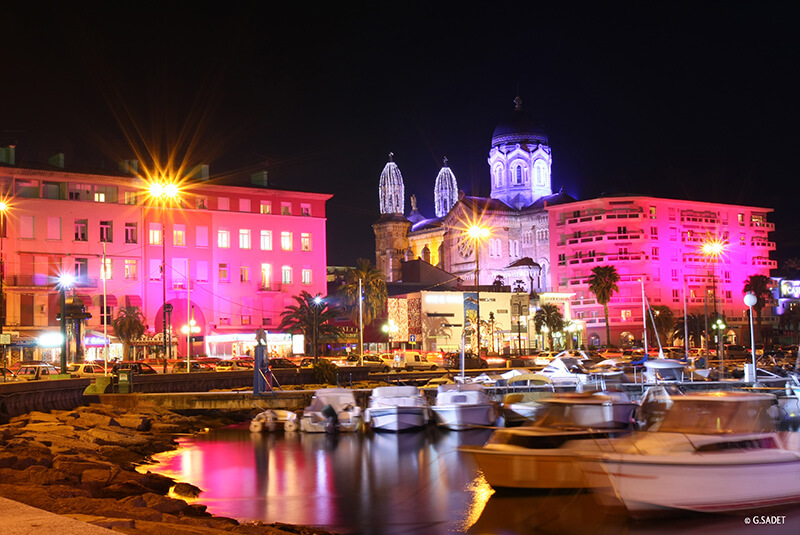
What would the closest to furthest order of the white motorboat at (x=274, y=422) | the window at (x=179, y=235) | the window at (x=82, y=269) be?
the white motorboat at (x=274, y=422) < the window at (x=82, y=269) < the window at (x=179, y=235)

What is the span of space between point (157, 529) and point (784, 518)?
13.4 metres

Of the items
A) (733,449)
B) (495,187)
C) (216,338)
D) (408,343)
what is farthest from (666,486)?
(495,187)

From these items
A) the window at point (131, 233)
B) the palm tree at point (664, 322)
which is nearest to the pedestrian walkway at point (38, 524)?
the window at point (131, 233)

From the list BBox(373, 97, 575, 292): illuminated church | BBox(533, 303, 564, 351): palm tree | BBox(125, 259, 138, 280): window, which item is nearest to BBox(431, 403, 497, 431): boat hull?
BBox(125, 259, 138, 280): window

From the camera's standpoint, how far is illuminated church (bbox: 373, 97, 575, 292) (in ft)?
461

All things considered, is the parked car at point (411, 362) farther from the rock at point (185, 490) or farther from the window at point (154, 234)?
the rock at point (185, 490)

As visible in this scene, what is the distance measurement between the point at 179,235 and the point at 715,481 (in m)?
71.4

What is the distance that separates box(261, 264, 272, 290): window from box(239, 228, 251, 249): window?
256 cm

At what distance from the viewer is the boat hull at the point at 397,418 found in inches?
1633

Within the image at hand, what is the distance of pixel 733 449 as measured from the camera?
20547 mm

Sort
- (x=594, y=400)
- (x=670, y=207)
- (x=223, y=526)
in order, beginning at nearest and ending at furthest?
(x=223, y=526), (x=594, y=400), (x=670, y=207)

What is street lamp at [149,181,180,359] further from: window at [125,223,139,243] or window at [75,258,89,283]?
window at [75,258,89,283]

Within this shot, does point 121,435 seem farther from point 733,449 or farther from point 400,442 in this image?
point 733,449

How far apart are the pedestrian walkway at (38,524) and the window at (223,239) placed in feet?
245
